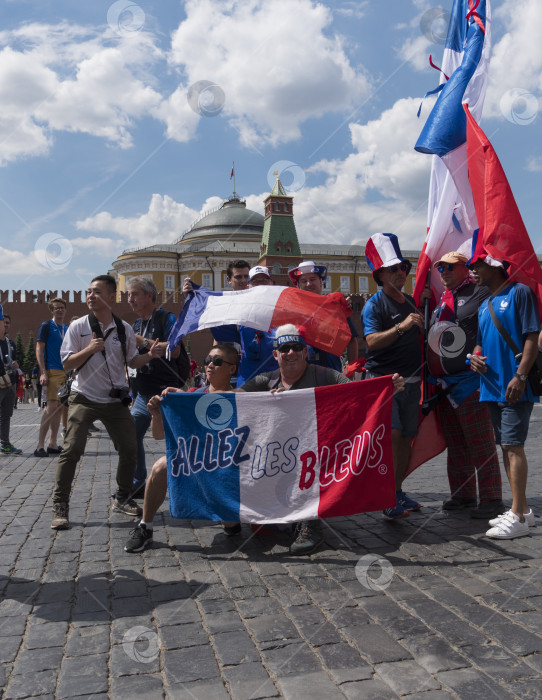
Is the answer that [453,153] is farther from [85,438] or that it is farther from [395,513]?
[85,438]

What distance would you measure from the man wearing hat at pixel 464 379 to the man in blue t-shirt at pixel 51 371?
569 cm

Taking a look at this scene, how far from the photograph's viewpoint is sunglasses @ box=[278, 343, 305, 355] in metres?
4.31

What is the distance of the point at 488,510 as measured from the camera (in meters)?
4.81

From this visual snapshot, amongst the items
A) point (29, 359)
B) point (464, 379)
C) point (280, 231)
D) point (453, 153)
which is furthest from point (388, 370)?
point (280, 231)

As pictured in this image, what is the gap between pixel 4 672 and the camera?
8.45ft

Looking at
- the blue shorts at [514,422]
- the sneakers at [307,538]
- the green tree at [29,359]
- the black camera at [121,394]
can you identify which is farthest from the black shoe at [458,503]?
the green tree at [29,359]

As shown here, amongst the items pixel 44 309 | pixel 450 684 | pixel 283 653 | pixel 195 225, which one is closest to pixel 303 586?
pixel 283 653

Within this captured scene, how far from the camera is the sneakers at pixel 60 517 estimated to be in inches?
186

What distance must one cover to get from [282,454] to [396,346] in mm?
1386

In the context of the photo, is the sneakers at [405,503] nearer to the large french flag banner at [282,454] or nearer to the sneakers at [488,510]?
the sneakers at [488,510]

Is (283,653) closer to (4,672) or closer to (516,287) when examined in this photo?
(4,672)

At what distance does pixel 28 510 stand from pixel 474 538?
3.77m

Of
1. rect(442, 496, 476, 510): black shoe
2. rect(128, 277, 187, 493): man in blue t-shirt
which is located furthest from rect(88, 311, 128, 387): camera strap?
rect(442, 496, 476, 510): black shoe

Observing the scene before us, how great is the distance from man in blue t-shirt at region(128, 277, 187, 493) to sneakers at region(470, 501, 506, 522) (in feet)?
8.91
